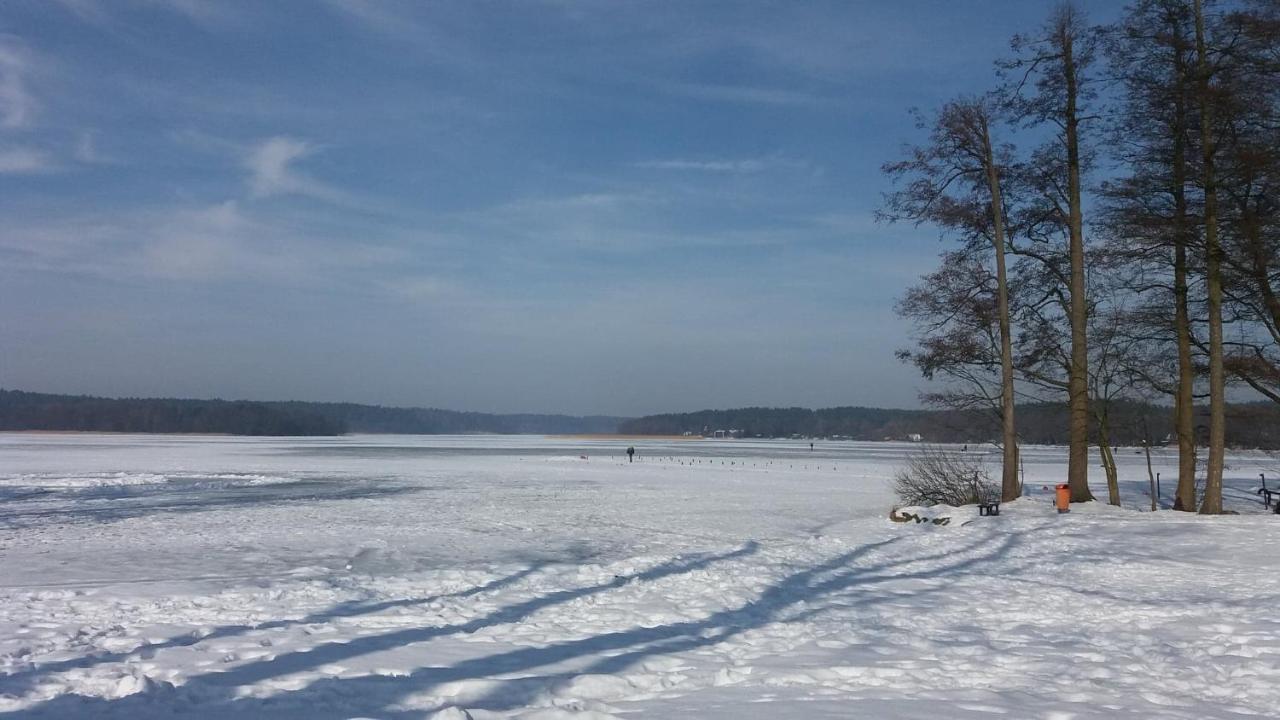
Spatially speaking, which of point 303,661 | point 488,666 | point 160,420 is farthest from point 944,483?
point 160,420

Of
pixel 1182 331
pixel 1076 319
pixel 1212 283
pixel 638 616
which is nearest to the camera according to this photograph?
pixel 638 616

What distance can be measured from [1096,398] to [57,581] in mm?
20117

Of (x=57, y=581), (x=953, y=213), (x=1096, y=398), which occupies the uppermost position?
(x=953, y=213)

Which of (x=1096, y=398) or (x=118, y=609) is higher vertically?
(x=1096, y=398)

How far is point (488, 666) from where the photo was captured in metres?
6.94

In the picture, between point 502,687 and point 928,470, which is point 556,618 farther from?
point 928,470

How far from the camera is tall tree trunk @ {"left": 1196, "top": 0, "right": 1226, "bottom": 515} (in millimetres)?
15756

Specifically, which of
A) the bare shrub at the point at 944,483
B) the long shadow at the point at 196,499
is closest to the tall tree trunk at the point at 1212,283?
the bare shrub at the point at 944,483

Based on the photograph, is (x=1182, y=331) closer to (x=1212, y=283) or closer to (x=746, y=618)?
(x=1212, y=283)

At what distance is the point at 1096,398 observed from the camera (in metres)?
21.5

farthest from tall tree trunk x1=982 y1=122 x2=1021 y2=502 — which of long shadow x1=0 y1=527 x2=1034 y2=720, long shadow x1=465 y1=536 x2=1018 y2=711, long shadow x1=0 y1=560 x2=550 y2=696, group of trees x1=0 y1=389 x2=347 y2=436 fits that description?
group of trees x1=0 y1=389 x2=347 y2=436

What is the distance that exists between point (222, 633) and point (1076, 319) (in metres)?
16.2

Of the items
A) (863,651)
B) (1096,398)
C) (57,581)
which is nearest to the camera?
(863,651)

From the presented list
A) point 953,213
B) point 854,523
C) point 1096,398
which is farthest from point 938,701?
point 1096,398
